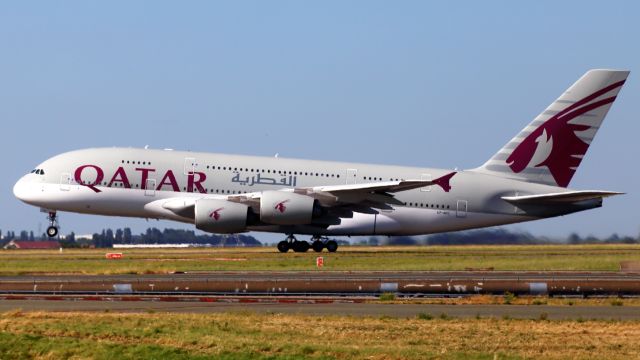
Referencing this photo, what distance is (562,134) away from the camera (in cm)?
5609

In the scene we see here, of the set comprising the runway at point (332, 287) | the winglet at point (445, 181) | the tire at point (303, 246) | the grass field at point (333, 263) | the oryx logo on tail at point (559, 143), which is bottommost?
the runway at point (332, 287)

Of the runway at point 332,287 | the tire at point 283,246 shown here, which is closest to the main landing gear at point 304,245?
the tire at point 283,246

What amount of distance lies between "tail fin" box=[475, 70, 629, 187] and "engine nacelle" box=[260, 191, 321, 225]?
32.7ft

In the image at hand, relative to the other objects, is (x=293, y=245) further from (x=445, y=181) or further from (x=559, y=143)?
(x=559, y=143)

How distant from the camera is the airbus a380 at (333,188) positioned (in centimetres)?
5238

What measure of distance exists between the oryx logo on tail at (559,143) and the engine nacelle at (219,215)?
13.8 m

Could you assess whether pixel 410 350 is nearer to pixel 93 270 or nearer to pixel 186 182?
pixel 93 270

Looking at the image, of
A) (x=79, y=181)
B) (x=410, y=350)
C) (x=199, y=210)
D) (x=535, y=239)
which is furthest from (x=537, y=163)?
(x=410, y=350)

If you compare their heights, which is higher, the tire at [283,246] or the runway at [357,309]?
the tire at [283,246]

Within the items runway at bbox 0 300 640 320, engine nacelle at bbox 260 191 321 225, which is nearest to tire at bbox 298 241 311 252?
engine nacelle at bbox 260 191 321 225

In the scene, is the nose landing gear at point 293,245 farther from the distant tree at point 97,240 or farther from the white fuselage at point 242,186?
the distant tree at point 97,240

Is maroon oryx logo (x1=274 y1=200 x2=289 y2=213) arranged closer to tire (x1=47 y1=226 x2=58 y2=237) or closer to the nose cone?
tire (x1=47 y1=226 x2=58 y2=237)

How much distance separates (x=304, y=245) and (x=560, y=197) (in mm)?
12267

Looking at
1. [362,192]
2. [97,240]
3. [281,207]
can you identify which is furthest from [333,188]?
[97,240]
